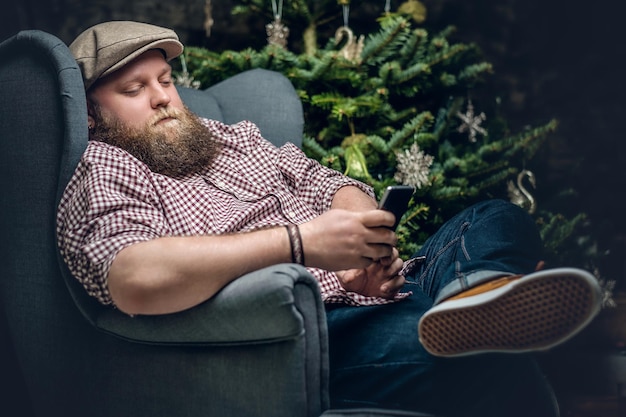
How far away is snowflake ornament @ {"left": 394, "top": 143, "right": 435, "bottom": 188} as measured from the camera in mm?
2109

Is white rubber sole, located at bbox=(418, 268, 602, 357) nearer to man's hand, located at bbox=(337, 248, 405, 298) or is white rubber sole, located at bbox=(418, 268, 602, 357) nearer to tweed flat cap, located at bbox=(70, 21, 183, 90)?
man's hand, located at bbox=(337, 248, 405, 298)

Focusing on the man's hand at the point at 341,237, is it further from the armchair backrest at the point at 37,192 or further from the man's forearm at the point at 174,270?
the armchair backrest at the point at 37,192

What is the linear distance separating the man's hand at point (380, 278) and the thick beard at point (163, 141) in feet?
1.66

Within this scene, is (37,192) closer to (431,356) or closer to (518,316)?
(431,356)

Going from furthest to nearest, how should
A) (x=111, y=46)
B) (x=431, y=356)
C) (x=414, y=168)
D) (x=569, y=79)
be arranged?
1. (x=569, y=79)
2. (x=414, y=168)
3. (x=111, y=46)
4. (x=431, y=356)

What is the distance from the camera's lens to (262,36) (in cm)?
276

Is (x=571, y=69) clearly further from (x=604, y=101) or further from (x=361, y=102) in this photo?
(x=361, y=102)

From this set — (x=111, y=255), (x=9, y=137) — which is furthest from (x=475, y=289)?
(x=9, y=137)

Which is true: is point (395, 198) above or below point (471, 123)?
above

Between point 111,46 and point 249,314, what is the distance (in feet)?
2.74

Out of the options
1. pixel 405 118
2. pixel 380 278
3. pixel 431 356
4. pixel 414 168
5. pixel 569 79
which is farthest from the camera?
pixel 569 79

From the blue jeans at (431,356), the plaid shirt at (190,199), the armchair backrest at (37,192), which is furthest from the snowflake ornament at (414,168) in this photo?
the armchair backrest at (37,192)

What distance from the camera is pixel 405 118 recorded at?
2.32 m

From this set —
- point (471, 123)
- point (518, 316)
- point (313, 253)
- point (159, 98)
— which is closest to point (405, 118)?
point (471, 123)
